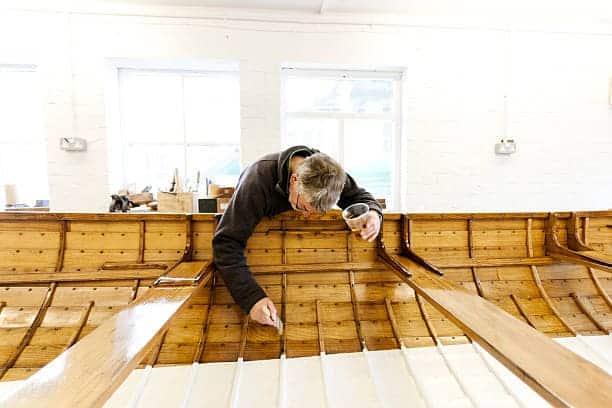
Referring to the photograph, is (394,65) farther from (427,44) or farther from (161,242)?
(161,242)

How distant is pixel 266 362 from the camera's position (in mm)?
1235

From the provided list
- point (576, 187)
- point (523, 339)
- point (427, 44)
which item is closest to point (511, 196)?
point (576, 187)

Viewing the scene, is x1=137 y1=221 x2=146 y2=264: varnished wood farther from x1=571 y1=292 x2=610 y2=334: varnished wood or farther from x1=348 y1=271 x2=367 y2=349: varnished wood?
x1=571 y1=292 x2=610 y2=334: varnished wood

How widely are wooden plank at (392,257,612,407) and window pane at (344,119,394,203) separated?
8.42 feet

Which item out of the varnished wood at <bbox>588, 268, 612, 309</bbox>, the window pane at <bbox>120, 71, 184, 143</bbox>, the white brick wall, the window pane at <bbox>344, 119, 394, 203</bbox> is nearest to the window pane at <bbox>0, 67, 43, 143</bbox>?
the white brick wall

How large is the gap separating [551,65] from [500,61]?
2.02ft

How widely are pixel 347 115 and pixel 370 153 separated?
1.71ft

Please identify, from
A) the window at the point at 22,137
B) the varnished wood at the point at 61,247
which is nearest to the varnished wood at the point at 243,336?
the varnished wood at the point at 61,247

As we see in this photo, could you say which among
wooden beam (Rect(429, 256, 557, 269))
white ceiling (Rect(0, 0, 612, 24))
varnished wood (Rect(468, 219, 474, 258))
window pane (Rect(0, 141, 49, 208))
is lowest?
wooden beam (Rect(429, 256, 557, 269))

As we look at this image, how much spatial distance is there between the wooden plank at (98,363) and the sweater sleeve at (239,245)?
318 mm

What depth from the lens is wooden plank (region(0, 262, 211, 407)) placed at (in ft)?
1.76

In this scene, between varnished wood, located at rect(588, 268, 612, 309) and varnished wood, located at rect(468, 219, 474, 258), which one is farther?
varnished wood, located at rect(468, 219, 474, 258)

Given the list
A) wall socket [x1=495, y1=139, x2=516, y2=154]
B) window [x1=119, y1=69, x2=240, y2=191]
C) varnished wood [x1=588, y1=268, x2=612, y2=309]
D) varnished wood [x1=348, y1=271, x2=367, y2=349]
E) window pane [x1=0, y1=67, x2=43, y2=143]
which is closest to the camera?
varnished wood [x1=348, y1=271, x2=367, y2=349]

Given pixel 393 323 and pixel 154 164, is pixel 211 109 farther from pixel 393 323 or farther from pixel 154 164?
pixel 393 323
